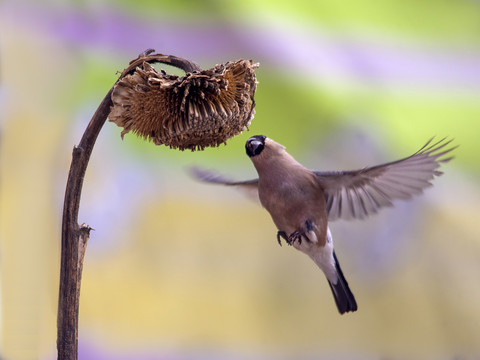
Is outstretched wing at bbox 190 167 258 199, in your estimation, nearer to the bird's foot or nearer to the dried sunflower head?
the bird's foot

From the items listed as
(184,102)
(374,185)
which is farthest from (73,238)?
(374,185)

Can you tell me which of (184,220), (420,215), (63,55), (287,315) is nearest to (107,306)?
(184,220)

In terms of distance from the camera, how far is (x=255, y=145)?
64 cm

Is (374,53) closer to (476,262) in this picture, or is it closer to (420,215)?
(420,215)

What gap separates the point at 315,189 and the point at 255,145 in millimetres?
100

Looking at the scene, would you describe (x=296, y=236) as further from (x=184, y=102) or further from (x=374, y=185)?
(x=184, y=102)

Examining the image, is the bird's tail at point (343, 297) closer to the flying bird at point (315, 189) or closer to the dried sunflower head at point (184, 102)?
the flying bird at point (315, 189)

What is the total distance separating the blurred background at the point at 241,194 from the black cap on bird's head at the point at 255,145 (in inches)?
9.9

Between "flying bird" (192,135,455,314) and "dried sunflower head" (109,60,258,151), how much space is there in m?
0.17

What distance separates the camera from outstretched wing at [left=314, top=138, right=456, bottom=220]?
24.3 inches

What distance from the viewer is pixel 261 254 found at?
0.92 metres

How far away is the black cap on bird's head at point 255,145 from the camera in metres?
0.63

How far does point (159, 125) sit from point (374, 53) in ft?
1.94

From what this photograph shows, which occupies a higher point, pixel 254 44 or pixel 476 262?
pixel 254 44
